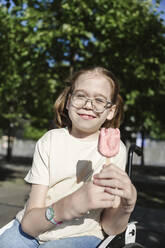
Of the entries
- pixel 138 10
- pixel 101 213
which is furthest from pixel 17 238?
pixel 138 10

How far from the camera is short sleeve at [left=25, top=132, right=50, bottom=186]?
1.71 meters

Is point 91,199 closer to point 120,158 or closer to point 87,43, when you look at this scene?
point 120,158

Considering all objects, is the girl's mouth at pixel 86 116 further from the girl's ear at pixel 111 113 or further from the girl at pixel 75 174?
the girl's ear at pixel 111 113

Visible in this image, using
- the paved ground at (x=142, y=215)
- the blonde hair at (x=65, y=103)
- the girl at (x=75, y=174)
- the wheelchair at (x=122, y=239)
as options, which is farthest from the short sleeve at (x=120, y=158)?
the paved ground at (x=142, y=215)

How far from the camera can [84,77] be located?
1868mm

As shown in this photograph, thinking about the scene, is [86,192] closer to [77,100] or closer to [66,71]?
[77,100]

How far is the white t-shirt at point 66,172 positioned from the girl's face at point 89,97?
0.37 ft

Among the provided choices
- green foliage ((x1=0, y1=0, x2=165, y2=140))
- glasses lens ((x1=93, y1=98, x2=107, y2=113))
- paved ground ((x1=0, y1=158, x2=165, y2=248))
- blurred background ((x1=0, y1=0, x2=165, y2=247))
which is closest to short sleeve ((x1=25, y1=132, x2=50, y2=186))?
glasses lens ((x1=93, y1=98, x2=107, y2=113))

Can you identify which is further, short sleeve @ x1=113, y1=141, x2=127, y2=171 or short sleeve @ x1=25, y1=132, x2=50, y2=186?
short sleeve @ x1=113, y1=141, x2=127, y2=171

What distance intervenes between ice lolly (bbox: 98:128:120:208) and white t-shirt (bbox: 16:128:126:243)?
0.34 m

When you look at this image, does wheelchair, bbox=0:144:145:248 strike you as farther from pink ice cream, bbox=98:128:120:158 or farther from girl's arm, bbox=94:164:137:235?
pink ice cream, bbox=98:128:120:158

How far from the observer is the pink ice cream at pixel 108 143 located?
144 cm

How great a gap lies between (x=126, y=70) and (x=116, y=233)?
725cm

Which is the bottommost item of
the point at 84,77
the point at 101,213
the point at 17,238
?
the point at 17,238
